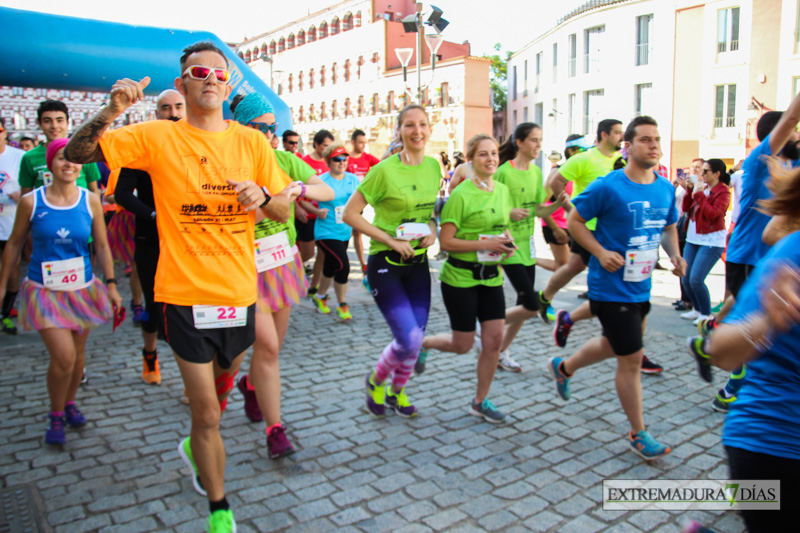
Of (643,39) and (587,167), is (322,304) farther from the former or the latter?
(643,39)

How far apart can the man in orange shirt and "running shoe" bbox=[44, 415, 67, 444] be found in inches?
67.0

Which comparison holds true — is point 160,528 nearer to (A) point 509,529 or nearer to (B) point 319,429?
(B) point 319,429

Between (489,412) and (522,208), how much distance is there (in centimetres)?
191

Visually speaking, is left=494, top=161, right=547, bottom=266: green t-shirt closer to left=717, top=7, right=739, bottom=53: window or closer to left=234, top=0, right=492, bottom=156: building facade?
left=717, top=7, right=739, bottom=53: window

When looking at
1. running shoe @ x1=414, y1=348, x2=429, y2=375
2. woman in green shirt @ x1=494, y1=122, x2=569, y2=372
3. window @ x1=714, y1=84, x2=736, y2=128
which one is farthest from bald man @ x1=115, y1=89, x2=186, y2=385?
window @ x1=714, y1=84, x2=736, y2=128

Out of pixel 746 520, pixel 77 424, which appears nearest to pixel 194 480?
pixel 77 424

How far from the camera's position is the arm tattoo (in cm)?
255

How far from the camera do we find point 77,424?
434 centimetres

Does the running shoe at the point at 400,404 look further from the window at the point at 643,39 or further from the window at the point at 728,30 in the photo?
the window at the point at 643,39

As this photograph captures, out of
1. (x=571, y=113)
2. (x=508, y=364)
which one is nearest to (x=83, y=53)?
(x=508, y=364)

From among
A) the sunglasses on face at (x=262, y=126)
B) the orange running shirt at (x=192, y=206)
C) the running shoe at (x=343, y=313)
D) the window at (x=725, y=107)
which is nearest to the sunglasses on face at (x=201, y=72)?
the orange running shirt at (x=192, y=206)

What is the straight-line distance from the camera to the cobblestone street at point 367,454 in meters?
3.18

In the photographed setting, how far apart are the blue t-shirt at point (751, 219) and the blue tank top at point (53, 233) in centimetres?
454

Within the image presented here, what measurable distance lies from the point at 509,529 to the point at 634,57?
3691 centimetres
